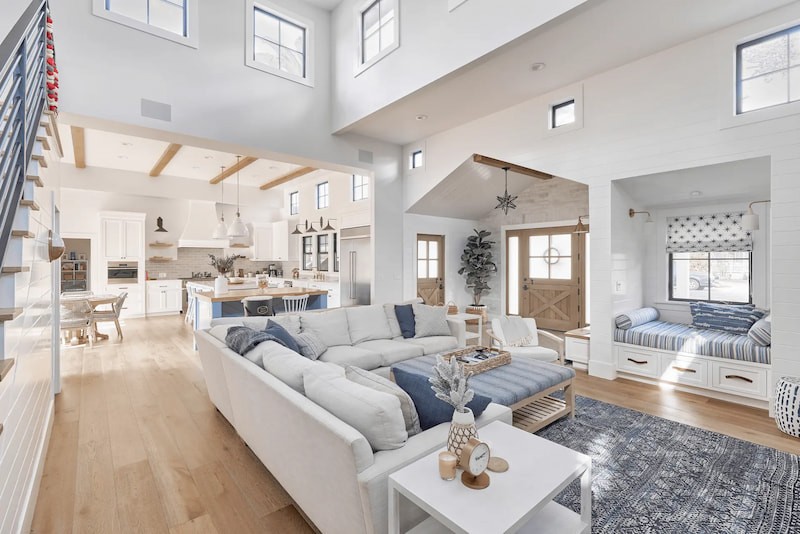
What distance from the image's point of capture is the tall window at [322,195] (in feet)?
29.6

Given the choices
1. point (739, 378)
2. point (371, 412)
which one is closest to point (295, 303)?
point (371, 412)

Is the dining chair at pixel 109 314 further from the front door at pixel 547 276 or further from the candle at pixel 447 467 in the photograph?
the front door at pixel 547 276

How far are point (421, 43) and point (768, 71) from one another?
3.22m

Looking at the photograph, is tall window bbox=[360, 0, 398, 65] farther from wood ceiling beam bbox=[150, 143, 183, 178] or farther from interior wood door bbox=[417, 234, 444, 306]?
wood ceiling beam bbox=[150, 143, 183, 178]

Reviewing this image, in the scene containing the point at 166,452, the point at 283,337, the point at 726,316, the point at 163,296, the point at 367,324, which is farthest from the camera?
the point at 163,296

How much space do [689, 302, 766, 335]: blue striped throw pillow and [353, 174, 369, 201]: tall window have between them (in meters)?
5.63

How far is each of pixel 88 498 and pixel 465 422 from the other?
92.6 inches

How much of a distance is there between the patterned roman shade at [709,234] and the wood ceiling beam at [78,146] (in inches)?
328

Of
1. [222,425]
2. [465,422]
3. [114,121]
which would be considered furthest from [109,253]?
[465,422]

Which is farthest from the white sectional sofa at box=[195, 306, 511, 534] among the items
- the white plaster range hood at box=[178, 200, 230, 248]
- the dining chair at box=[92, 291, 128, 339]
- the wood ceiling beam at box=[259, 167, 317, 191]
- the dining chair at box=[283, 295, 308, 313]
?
the white plaster range hood at box=[178, 200, 230, 248]

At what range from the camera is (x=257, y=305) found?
573 cm

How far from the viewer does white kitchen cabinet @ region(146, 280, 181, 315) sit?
912cm

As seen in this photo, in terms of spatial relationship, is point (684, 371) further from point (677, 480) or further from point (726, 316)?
point (677, 480)

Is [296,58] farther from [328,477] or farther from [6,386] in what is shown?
[328,477]
